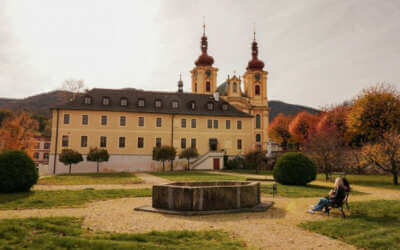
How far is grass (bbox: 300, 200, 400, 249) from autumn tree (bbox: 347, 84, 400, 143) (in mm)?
25577

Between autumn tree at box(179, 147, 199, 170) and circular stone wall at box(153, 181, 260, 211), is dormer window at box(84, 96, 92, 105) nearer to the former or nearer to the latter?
autumn tree at box(179, 147, 199, 170)

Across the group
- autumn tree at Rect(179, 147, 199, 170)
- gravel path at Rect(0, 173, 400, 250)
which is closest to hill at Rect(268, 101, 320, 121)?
autumn tree at Rect(179, 147, 199, 170)

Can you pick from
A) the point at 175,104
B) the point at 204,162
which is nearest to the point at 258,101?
the point at 175,104

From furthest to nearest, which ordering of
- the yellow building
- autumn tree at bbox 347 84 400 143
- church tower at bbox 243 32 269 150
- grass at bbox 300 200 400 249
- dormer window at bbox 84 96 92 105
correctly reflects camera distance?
church tower at bbox 243 32 269 150 → dormer window at bbox 84 96 92 105 → the yellow building → autumn tree at bbox 347 84 400 143 → grass at bbox 300 200 400 249

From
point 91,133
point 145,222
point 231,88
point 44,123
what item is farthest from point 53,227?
point 44,123

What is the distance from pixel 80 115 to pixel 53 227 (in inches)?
1330

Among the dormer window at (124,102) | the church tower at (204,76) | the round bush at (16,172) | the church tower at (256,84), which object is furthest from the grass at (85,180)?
the church tower at (256,84)

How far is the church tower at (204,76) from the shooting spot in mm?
59188

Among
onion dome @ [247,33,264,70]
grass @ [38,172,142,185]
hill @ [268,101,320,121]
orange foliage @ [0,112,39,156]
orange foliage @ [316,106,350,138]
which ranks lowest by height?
grass @ [38,172,142,185]

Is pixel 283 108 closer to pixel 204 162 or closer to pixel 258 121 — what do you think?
pixel 258 121

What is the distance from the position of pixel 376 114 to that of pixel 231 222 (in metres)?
31.0

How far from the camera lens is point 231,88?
5722 centimetres

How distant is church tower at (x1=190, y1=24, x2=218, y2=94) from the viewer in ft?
194

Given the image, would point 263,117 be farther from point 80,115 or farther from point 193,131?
point 80,115
